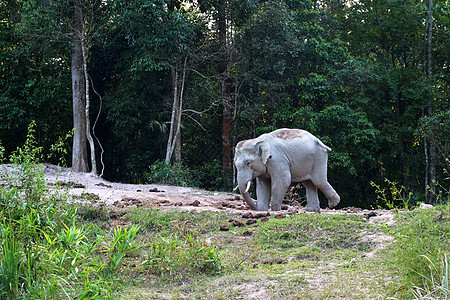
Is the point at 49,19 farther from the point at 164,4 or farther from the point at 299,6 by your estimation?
the point at 299,6

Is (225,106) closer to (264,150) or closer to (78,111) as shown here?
(78,111)

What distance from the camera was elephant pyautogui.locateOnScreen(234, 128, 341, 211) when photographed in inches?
374

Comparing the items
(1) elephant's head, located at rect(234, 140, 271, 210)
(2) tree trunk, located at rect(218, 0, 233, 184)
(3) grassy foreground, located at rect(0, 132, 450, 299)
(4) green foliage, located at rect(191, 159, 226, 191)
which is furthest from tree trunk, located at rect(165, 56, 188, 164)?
(3) grassy foreground, located at rect(0, 132, 450, 299)

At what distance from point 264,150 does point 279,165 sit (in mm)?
430

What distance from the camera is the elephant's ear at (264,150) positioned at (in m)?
9.39

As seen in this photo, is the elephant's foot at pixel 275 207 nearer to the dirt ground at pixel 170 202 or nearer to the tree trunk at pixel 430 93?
the dirt ground at pixel 170 202

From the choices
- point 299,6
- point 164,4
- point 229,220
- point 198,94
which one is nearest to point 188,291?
point 229,220

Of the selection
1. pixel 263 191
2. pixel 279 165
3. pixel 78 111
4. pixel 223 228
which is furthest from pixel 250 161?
pixel 78 111

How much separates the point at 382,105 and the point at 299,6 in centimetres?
514

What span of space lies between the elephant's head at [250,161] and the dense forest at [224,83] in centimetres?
774

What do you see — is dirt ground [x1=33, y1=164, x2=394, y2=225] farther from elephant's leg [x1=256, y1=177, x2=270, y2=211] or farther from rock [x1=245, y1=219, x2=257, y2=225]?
rock [x1=245, y1=219, x2=257, y2=225]

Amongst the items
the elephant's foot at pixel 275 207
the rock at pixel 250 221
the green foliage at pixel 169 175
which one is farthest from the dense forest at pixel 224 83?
the rock at pixel 250 221

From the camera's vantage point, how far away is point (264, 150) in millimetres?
9453

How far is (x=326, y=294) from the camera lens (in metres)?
4.38
